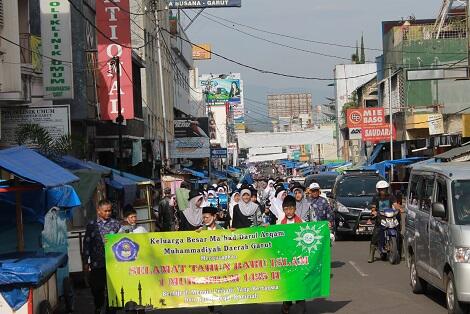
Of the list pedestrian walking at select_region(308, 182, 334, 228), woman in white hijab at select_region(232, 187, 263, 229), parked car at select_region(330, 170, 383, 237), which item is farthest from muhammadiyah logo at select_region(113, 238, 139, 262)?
parked car at select_region(330, 170, 383, 237)

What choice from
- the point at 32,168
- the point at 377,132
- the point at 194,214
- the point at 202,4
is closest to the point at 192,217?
the point at 194,214

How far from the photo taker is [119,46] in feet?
102

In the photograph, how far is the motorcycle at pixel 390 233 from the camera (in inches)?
675

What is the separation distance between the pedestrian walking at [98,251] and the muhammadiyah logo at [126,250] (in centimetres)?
30

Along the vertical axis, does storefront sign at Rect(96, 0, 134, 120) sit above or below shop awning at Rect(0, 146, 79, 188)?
above

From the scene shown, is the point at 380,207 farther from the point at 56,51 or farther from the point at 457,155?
the point at 56,51

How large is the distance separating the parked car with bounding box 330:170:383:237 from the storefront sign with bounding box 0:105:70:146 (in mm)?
7981

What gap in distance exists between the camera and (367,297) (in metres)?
12.6

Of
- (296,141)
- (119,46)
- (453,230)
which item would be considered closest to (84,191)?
(453,230)

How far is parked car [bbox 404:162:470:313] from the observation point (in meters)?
9.88

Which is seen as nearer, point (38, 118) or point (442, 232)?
point (442, 232)

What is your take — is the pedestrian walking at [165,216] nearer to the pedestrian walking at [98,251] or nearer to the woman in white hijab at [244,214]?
the woman in white hijab at [244,214]

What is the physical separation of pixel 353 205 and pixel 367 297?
393 inches

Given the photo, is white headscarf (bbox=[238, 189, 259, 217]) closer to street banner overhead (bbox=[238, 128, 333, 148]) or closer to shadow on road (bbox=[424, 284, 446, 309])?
shadow on road (bbox=[424, 284, 446, 309])
